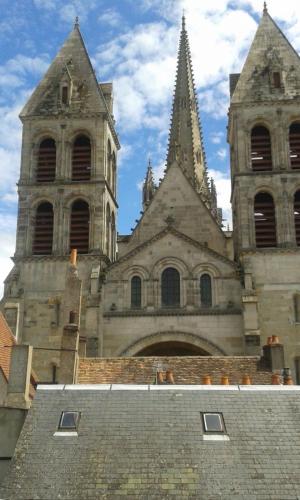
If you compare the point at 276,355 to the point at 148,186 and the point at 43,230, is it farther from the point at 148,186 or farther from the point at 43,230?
the point at 148,186

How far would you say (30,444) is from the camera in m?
12.6

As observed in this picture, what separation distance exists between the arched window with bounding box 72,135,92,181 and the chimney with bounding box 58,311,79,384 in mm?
10405

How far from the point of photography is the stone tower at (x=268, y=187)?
81.1 feet

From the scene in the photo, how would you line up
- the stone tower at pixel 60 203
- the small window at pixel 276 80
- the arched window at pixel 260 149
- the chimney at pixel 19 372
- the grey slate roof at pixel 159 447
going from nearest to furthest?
the grey slate roof at pixel 159 447, the chimney at pixel 19 372, the stone tower at pixel 60 203, the arched window at pixel 260 149, the small window at pixel 276 80

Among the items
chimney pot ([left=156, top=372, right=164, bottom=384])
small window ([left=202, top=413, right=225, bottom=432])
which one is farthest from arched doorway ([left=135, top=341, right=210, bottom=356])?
small window ([left=202, top=413, right=225, bottom=432])

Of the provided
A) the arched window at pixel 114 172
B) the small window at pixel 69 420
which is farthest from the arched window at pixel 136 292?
the small window at pixel 69 420

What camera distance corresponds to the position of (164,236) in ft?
85.9

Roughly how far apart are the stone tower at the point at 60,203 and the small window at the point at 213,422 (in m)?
11.5

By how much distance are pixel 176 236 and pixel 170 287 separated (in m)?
1.97

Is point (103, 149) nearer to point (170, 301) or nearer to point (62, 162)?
point (62, 162)

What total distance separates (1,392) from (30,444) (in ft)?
21.9

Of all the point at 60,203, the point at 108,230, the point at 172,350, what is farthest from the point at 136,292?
the point at 60,203

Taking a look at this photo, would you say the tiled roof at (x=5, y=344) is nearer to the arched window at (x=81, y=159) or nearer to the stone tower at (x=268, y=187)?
the arched window at (x=81, y=159)

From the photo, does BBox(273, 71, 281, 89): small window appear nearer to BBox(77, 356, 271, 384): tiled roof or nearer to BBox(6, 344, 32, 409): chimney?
BBox(77, 356, 271, 384): tiled roof
